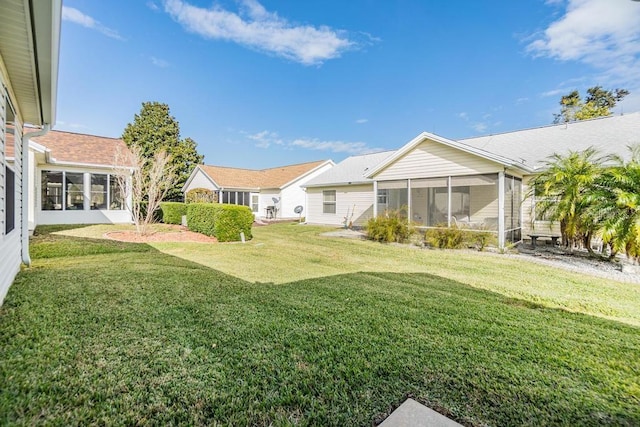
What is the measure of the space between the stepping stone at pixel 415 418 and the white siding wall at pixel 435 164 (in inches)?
393

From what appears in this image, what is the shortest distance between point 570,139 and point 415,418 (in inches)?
653

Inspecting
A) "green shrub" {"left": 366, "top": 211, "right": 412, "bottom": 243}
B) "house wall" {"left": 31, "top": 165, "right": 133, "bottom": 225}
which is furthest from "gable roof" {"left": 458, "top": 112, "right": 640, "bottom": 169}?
"house wall" {"left": 31, "top": 165, "right": 133, "bottom": 225}

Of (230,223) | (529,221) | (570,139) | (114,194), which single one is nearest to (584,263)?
(529,221)

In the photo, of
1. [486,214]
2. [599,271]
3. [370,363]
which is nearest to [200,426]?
[370,363]

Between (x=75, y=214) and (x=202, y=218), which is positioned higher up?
(x=75, y=214)

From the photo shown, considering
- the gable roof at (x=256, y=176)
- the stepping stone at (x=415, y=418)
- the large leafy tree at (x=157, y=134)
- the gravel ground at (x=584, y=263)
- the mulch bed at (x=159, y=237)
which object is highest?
the large leafy tree at (x=157, y=134)

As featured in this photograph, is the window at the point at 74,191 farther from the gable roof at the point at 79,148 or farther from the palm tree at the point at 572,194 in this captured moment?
the palm tree at the point at 572,194

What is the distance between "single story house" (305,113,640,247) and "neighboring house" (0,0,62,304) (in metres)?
10.9

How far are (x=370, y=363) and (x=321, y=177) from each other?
18479mm

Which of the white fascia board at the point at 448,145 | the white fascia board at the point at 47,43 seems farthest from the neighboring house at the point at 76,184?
the white fascia board at the point at 448,145

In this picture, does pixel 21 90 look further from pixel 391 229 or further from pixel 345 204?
pixel 345 204

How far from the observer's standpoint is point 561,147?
510 inches

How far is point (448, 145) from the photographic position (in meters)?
11.1

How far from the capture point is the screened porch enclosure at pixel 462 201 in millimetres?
10398
